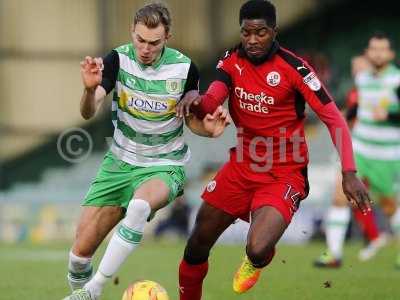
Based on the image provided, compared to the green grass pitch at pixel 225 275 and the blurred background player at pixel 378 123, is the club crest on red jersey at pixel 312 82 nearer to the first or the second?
the green grass pitch at pixel 225 275

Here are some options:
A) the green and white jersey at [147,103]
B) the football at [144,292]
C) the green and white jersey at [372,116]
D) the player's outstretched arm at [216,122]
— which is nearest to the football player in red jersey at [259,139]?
the player's outstretched arm at [216,122]

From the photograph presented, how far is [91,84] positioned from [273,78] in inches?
55.6

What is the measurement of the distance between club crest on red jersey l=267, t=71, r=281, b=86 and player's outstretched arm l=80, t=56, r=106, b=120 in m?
1.25

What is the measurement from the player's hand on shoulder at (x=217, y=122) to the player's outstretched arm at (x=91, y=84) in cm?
81

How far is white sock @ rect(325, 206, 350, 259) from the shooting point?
42.1 feet

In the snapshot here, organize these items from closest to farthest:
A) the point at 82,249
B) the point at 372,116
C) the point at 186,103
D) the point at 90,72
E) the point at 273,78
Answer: the point at 90,72 < the point at 186,103 < the point at 273,78 < the point at 82,249 < the point at 372,116

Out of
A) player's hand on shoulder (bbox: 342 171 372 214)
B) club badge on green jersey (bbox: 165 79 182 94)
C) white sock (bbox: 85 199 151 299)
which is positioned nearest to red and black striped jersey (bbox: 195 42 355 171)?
club badge on green jersey (bbox: 165 79 182 94)

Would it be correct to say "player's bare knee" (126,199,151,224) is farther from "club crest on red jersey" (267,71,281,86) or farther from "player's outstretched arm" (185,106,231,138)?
"club crest on red jersey" (267,71,281,86)

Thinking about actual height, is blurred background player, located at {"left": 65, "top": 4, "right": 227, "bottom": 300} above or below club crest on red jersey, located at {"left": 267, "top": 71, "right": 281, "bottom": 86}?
below

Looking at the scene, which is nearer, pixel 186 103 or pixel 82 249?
pixel 186 103

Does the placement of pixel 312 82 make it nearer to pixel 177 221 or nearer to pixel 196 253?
pixel 196 253

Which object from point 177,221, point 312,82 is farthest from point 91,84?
point 177,221

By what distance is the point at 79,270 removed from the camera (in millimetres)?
8523

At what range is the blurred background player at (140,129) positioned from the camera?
8.20 meters
